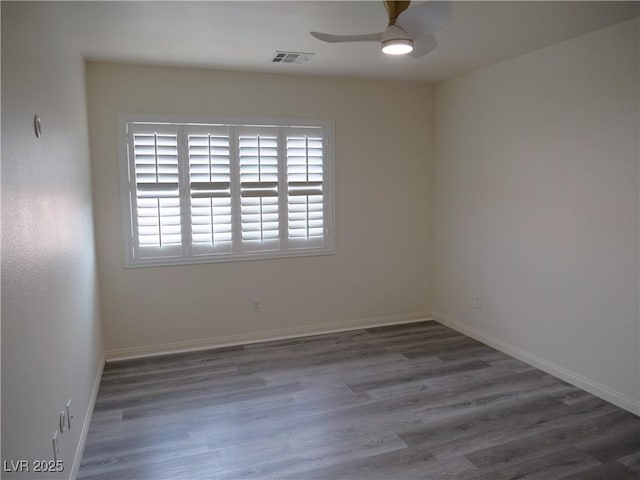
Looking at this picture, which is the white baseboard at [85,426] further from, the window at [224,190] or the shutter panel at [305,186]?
the shutter panel at [305,186]

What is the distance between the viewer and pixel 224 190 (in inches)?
173

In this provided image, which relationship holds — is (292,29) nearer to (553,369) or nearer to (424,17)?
(424,17)

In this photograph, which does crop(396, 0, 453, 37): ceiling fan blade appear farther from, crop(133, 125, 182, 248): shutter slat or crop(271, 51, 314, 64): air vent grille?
crop(133, 125, 182, 248): shutter slat

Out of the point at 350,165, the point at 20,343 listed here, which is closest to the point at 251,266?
the point at 350,165

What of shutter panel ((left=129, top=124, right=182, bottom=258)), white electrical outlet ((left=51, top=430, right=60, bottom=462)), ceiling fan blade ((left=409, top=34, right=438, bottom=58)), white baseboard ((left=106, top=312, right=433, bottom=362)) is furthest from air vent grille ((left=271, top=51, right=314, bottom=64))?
white electrical outlet ((left=51, top=430, right=60, bottom=462))

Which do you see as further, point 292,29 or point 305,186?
point 305,186

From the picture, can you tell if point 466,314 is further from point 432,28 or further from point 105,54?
point 105,54

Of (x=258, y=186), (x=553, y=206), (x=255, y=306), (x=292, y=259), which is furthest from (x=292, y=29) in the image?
(x=255, y=306)

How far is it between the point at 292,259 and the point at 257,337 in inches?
33.6

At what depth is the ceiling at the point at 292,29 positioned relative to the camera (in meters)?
2.79

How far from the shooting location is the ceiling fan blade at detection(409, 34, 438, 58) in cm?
252

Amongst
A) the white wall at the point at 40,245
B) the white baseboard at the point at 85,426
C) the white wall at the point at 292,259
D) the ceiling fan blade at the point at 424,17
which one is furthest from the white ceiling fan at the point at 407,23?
the white baseboard at the point at 85,426

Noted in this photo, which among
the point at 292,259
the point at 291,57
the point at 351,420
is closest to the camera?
the point at 351,420

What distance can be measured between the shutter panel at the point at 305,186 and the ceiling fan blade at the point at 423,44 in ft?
6.69
